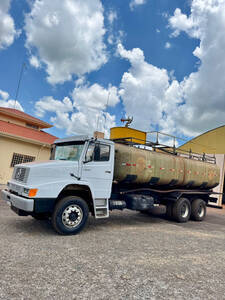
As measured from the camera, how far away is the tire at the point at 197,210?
10.1 m

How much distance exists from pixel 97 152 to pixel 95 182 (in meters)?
0.97

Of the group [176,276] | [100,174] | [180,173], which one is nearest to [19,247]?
[100,174]

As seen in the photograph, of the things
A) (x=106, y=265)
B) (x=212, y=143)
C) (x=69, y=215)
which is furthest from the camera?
(x=212, y=143)

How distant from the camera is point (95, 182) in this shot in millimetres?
6461

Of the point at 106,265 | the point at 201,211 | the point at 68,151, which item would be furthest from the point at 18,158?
the point at 106,265

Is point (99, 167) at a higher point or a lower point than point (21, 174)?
higher

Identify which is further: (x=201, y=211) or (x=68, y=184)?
(x=201, y=211)

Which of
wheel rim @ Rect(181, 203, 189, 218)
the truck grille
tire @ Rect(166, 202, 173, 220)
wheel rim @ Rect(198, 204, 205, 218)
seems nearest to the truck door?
the truck grille

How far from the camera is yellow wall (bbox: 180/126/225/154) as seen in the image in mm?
20109

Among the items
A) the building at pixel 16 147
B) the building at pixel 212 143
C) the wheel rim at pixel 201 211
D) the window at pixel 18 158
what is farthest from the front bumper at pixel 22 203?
the building at pixel 212 143

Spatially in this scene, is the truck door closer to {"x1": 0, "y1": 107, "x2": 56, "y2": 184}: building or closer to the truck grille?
the truck grille

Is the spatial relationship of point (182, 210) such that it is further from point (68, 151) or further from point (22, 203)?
point (22, 203)

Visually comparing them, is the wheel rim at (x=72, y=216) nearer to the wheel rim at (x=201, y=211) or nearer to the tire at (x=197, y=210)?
the tire at (x=197, y=210)

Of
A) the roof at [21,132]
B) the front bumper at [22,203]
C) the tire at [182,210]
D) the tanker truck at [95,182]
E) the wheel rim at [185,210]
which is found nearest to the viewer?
the front bumper at [22,203]
